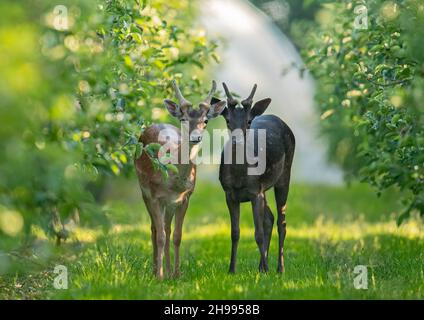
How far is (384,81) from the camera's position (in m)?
10.7

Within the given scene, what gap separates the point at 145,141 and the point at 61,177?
4.11 m

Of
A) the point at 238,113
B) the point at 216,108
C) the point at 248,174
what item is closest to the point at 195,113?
the point at 216,108

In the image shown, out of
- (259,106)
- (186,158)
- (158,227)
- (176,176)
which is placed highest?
(259,106)

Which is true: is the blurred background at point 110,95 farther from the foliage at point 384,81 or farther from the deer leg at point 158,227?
the deer leg at point 158,227

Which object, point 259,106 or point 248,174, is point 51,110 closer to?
point 248,174

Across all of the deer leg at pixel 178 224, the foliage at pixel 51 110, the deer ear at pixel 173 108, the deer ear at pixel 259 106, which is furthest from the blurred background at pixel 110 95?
the deer ear at pixel 259 106

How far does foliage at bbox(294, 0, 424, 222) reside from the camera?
8.14 metres

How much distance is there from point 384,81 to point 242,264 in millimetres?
2984

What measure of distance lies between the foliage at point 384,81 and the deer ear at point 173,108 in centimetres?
213

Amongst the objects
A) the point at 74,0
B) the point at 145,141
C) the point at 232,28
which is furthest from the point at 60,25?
the point at 232,28

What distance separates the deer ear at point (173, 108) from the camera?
9.77 m

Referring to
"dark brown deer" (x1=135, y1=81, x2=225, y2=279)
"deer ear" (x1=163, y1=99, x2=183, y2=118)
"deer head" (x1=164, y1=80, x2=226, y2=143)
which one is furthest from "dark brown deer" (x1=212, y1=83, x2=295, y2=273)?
"deer ear" (x1=163, y1=99, x2=183, y2=118)

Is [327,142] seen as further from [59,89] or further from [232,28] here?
[59,89]

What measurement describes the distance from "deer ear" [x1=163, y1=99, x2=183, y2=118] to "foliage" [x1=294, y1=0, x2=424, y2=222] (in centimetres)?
213
